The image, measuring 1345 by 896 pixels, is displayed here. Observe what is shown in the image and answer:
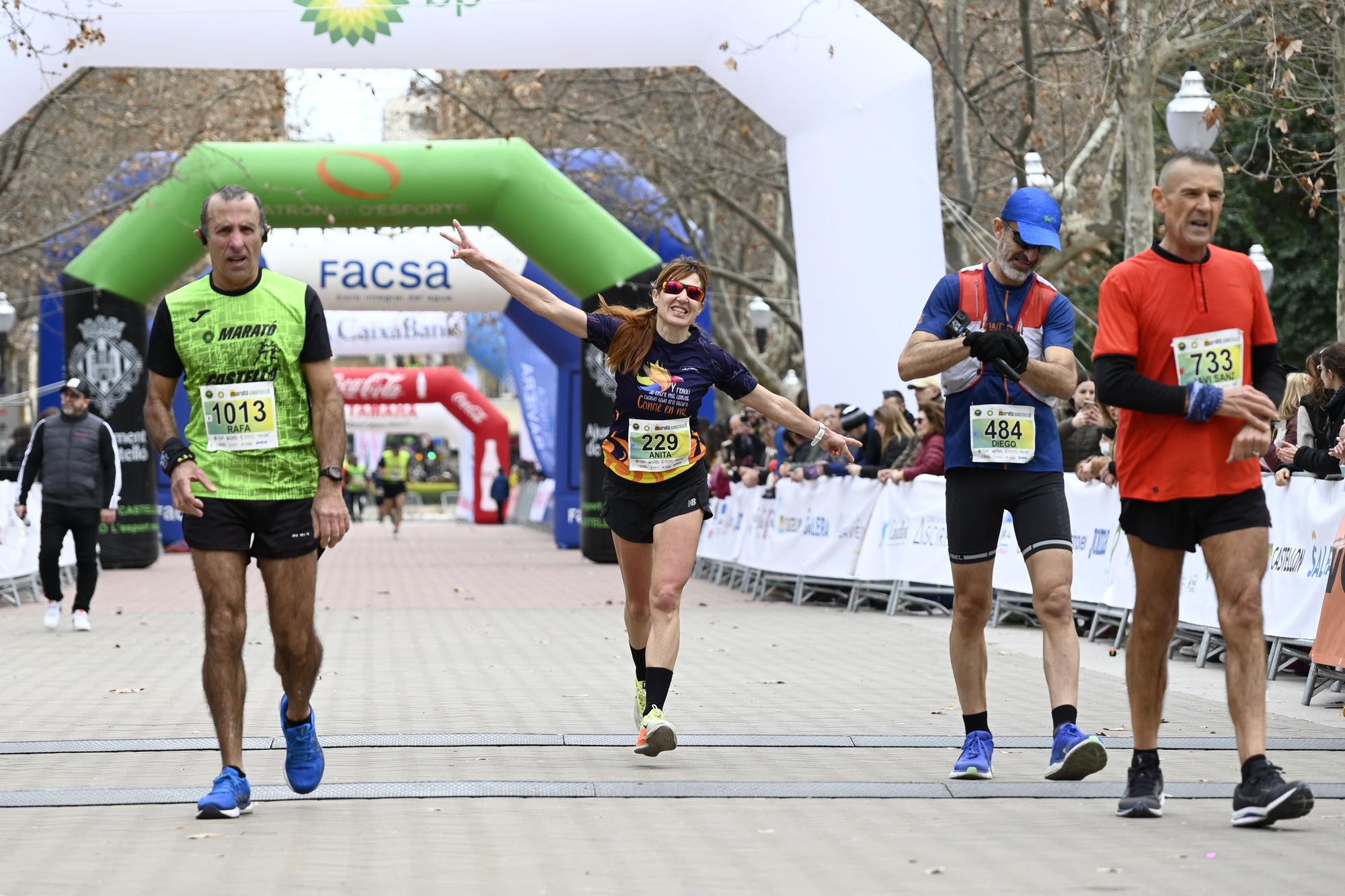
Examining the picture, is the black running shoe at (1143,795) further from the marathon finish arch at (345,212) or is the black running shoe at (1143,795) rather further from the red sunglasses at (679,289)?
the marathon finish arch at (345,212)

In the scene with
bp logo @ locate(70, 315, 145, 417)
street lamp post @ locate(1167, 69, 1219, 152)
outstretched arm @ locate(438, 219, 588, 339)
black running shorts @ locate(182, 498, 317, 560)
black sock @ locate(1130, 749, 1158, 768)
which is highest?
street lamp post @ locate(1167, 69, 1219, 152)

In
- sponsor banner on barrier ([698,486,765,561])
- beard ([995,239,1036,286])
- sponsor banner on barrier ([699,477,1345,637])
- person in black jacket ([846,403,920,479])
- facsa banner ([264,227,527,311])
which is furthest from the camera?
facsa banner ([264,227,527,311])

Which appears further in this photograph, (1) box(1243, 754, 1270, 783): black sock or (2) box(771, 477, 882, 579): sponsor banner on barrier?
(2) box(771, 477, 882, 579): sponsor banner on barrier

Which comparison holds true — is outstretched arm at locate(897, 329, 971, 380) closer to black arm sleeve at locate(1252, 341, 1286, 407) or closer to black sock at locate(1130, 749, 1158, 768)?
black arm sleeve at locate(1252, 341, 1286, 407)

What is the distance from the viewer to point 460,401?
49688 mm

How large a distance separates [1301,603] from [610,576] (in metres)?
12.4

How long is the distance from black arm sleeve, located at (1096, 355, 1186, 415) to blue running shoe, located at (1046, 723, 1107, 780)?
46.8 inches

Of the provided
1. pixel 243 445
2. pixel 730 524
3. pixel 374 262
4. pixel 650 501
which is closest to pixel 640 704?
pixel 650 501

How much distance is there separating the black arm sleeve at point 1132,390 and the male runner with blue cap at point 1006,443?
2.08ft

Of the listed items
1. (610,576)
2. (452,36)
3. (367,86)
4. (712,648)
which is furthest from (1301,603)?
(367,86)

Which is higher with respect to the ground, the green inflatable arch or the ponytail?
the green inflatable arch

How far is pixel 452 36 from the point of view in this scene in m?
17.3

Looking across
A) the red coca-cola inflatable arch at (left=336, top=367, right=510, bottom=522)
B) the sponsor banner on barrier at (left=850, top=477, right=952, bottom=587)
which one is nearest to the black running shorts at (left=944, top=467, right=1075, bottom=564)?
the sponsor banner on barrier at (left=850, top=477, right=952, bottom=587)

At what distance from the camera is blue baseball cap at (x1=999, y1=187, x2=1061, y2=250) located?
650 cm
